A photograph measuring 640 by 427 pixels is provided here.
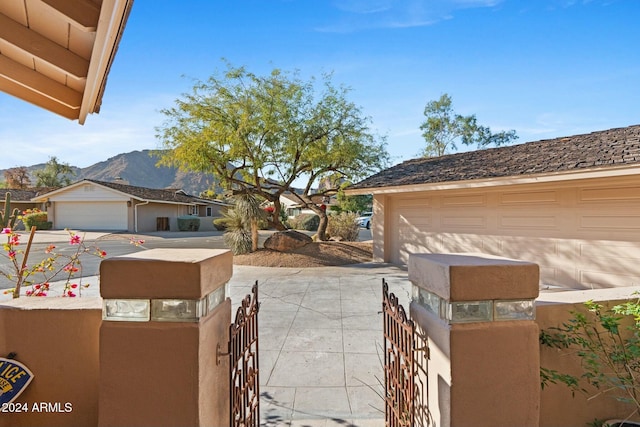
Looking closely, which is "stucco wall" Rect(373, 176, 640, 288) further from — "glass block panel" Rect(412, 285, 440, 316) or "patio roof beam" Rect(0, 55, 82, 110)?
"patio roof beam" Rect(0, 55, 82, 110)

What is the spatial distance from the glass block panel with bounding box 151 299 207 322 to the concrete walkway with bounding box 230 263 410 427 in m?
1.56

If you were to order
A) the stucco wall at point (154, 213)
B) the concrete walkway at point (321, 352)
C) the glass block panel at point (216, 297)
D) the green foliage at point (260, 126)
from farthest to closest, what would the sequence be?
the stucco wall at point (154, 213), the green foliage at point (260, 126), the concrete walkway at point (321, 352), the glass block panel at point (216, 297)

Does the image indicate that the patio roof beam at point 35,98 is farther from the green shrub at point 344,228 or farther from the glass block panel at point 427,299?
the green shrub at point 344,228

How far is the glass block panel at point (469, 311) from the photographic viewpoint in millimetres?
1411

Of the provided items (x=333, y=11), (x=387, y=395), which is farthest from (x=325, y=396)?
(x=333, y=11)

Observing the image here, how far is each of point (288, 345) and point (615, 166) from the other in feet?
21.9

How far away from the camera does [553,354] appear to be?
1811 mm

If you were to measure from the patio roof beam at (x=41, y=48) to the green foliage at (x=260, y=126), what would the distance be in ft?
28.1

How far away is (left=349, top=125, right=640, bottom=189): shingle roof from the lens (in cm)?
651

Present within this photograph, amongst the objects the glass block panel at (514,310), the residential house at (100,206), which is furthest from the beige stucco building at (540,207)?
the residential house at (100,206)

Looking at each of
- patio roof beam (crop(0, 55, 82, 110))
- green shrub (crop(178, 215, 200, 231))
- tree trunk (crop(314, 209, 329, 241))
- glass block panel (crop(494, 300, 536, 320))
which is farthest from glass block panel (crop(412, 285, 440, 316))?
green shrub (crop(178, 215, 200, 231))

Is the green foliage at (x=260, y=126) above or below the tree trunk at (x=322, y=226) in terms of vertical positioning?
above

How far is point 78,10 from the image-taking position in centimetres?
176

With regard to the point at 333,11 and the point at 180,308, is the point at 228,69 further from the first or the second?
the point at 180,308
